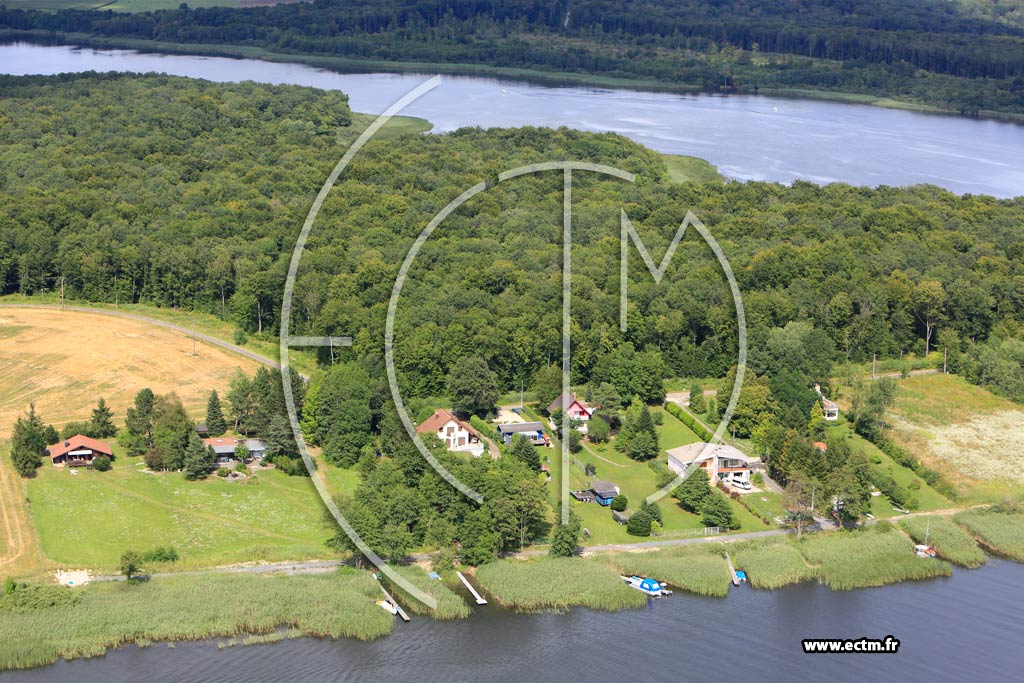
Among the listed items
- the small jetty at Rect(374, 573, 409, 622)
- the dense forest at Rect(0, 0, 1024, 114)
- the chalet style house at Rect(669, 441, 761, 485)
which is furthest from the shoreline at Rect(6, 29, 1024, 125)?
the small jetty at Rect(374, 573, 409, 622)

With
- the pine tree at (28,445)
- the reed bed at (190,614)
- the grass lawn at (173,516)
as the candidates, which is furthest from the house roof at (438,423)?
the pine tree at (28,445)

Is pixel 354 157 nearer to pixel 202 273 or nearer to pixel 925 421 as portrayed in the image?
pixel 202 273

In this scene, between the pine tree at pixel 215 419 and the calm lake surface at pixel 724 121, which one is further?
the calm lake surface at pixel 724 121

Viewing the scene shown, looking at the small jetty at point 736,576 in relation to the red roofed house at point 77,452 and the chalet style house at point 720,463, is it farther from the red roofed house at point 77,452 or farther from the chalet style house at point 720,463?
the red roofed house at point 77,452

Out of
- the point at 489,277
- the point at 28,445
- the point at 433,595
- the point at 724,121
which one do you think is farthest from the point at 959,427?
the point at 724,121

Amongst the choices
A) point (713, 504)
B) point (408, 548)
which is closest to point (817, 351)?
point (713, 504)

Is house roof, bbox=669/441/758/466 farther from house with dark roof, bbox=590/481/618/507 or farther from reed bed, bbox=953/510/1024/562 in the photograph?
reed bed, bbox=953/510/1024/562
